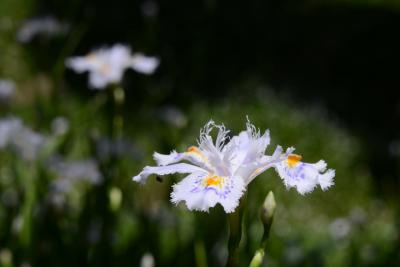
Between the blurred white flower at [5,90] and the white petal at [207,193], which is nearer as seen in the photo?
the white petal at [207,193]

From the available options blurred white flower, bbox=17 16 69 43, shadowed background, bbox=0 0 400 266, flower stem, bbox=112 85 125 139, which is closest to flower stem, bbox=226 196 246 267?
shadowed background, bbox=0 0 400 266

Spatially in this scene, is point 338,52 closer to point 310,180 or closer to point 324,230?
point 324,230

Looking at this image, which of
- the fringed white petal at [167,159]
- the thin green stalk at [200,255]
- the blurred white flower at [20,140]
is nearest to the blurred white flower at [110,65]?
the blurred white flower at [20,140]

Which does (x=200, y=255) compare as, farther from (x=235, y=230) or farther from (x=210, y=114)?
(x=210, y=114)

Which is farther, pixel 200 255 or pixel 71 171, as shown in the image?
pixel 71 171

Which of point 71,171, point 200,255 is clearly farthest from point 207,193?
point 71,171

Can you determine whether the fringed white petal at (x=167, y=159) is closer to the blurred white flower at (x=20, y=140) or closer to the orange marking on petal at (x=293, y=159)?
the orange marking on petal at (x=293, y=159)

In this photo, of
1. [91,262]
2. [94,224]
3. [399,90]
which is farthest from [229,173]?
[399,90]
